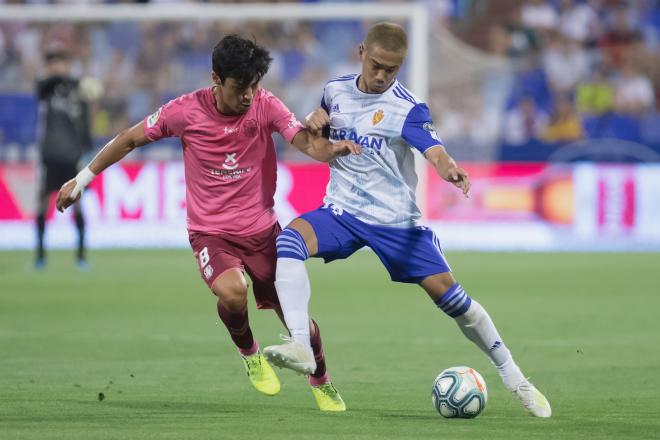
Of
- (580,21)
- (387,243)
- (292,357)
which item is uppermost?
A: (387,243)

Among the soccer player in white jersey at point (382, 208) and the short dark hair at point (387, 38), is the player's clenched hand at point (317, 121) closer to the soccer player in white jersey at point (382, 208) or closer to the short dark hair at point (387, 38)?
the soccer player in white jersey at point (382, 208)

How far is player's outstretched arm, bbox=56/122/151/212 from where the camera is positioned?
701 centimetres

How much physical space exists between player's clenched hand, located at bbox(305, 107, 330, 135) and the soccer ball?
144 centimetres

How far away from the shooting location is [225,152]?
7.15 meters

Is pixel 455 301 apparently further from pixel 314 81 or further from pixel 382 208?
pixel 314 81

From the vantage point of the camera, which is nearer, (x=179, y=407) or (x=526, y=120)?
(x=179, y=407)

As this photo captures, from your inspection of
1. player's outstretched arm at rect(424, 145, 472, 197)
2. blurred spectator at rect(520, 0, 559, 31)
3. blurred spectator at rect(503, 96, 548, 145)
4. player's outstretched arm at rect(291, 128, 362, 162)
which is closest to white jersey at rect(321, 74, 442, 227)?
player's outstretched arm at rect(291, 128, 362, 162)

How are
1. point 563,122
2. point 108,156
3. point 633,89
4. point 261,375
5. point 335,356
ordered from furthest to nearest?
point 633,89, point 563,122, point 335,356, point 261,375, point 108,156

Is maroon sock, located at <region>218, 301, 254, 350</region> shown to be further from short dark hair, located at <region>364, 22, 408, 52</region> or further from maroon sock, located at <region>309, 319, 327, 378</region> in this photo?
short dark hair, located at <region>364, 22, 408, 52</region>

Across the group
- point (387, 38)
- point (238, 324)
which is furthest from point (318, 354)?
point (387, 38)

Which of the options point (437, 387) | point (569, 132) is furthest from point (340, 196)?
point (569, 132)

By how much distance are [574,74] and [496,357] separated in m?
16.0

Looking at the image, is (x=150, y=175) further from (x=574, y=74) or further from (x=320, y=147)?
(x=320, y=147)

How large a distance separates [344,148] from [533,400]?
1.59 metres
